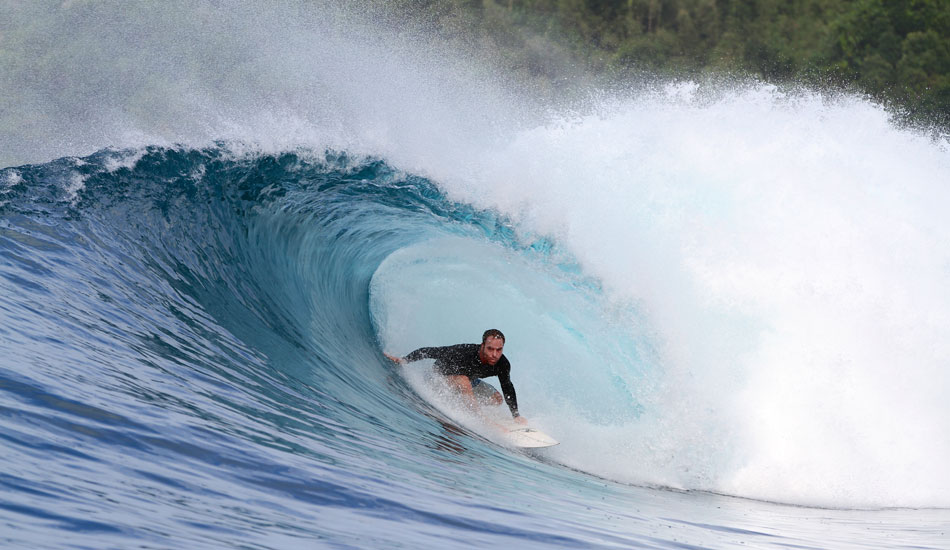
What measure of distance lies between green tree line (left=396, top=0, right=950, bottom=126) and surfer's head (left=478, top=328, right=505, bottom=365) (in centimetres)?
2577

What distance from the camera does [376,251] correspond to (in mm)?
10016

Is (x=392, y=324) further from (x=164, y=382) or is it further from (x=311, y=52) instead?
(x=311, y=52)

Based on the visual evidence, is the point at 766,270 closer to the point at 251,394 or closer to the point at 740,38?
the point at 251,394

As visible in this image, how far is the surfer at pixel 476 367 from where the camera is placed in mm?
7172

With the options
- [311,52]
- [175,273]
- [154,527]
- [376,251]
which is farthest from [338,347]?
[311,52]

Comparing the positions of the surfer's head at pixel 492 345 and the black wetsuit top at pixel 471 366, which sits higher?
the surfer's head at pixel 492 345

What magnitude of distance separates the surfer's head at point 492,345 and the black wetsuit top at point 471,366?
0.12m

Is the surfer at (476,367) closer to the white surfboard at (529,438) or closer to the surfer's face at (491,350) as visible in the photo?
the surfer's face at (491,350)

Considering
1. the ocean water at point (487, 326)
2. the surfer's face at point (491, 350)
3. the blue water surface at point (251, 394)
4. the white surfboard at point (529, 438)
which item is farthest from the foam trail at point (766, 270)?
the surfer's face at point (491, 350)

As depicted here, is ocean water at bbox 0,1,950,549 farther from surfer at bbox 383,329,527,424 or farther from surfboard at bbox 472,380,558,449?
surfer at bbox 383,329,527,424

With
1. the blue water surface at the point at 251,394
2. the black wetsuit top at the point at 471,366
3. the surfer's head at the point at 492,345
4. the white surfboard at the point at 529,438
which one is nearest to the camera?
the blue water surface at the point at 251,394

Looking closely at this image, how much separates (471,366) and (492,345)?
1.26 ft

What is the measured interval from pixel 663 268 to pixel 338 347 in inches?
120

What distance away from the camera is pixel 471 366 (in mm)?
7398
